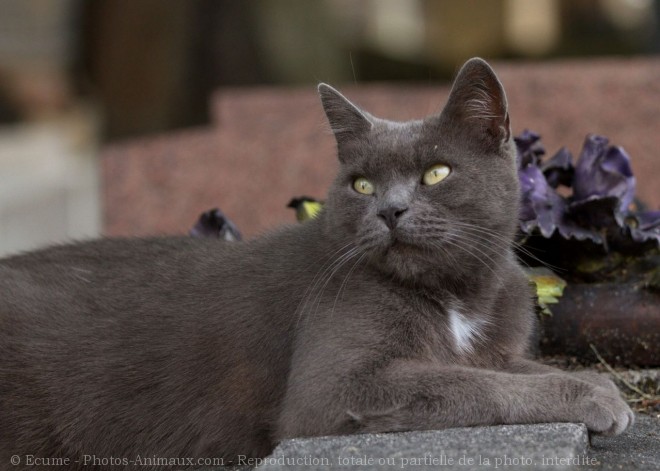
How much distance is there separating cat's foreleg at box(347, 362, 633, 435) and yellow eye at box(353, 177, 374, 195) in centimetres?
52

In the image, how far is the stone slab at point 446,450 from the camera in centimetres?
209

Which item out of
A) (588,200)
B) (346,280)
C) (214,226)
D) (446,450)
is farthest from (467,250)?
(214,226)

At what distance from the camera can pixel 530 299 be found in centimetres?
296

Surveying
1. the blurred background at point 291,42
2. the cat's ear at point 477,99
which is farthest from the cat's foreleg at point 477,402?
the blurred background at point 291,42

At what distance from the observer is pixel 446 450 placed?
2172 mm

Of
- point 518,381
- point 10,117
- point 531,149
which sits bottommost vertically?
point 10,117

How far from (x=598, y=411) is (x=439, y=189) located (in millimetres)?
672

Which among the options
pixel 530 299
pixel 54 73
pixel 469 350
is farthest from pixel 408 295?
pixel 54 73

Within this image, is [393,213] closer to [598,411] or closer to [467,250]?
[467,250]

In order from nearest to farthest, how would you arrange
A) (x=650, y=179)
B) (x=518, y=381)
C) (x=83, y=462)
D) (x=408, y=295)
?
(x=518, y=381), (x=408, y=295), (x=83, y=462), (x=650, y=179)

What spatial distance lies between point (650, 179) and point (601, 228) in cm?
183

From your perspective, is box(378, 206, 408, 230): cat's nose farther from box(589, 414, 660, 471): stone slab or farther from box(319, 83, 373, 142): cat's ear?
box(589, 414, 660, 471): stone slab

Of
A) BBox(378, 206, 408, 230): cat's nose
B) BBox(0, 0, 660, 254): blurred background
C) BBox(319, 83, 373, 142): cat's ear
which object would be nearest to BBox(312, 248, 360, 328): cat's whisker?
BBox(378, 206, 408, 230): cat's nose

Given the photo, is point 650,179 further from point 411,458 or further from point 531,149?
point 411,458
